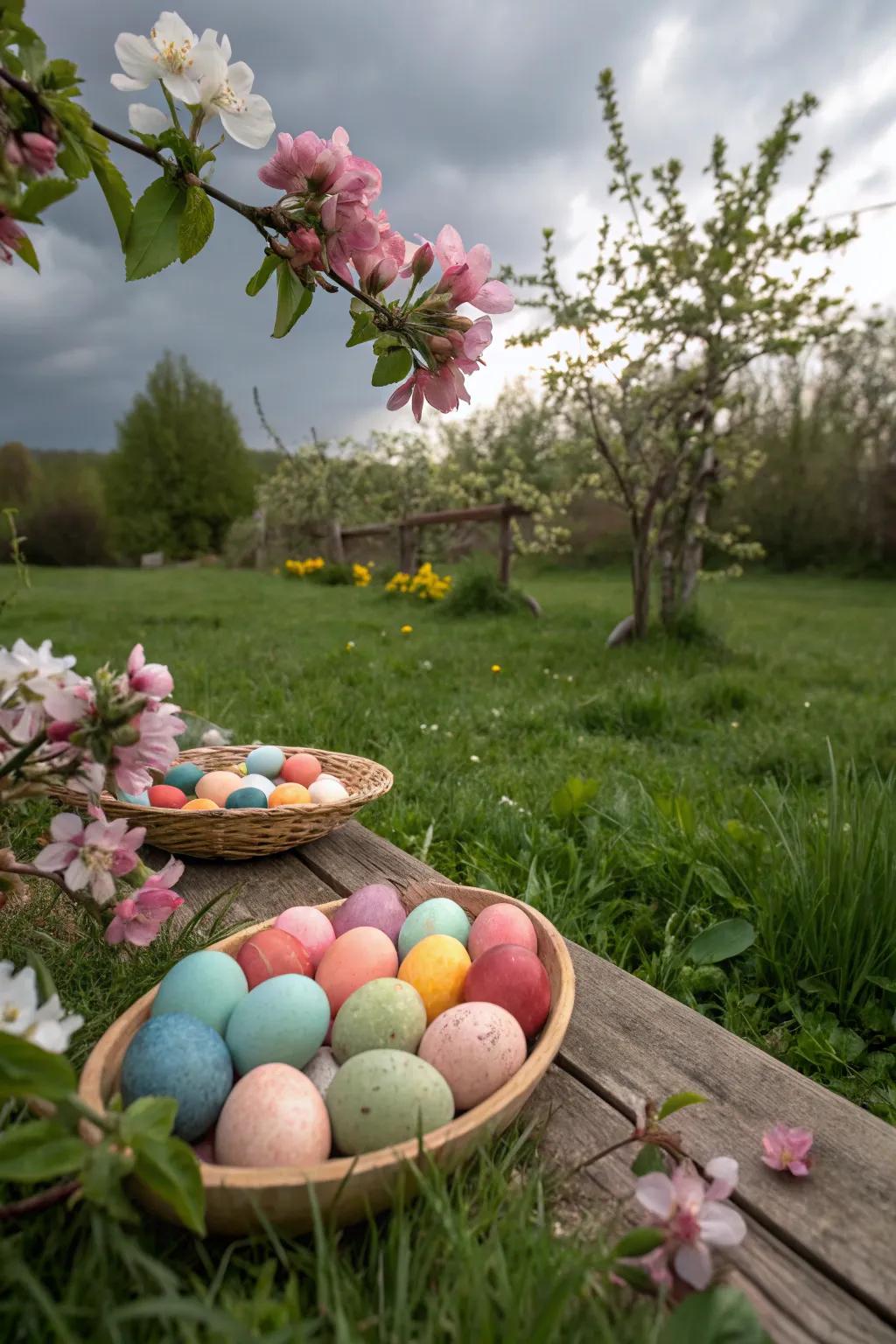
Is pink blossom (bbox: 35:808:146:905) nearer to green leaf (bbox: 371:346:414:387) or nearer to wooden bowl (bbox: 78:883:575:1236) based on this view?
wooden bowl (bbox: 78:883:575:1236)

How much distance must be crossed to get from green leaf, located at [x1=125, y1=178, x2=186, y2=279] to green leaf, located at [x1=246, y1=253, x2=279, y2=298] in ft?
0.35

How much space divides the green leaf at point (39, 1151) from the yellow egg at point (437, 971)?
1.60ft

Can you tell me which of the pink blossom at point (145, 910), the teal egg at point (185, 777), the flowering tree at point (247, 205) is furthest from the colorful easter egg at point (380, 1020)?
the teal egg at point (185, 777)

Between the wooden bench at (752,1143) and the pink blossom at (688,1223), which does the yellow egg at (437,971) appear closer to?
the wooden bench at (752,1143)

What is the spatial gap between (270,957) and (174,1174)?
0.46 metres

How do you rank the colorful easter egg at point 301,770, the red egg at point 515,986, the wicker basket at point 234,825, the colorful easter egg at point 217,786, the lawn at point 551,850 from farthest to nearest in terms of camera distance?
1. the colorful easter egg at point 301,770
2. the colorful easter egg at point 217,786
3. the wicker basket at point 234,825
4. the red egg at point 515,986
5. the lawn at point 551,850

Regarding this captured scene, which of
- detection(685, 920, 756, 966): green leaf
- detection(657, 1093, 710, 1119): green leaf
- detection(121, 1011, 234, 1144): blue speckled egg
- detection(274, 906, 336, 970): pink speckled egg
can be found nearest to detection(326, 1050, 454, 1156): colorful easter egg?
detection(121, 1011, 234, 1144): blue speckled egg

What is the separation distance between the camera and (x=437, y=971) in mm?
1079

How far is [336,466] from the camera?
16.5 m

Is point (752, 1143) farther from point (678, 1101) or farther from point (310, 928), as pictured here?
point (310, 928)

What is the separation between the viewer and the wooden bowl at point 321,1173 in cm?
70

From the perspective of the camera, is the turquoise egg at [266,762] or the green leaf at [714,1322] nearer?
the green leaf at [714,1322]

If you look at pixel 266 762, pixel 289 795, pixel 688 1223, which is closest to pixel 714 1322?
pixel 688 1223

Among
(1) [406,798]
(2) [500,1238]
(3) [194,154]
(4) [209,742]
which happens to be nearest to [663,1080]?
(2) [500,1238]
